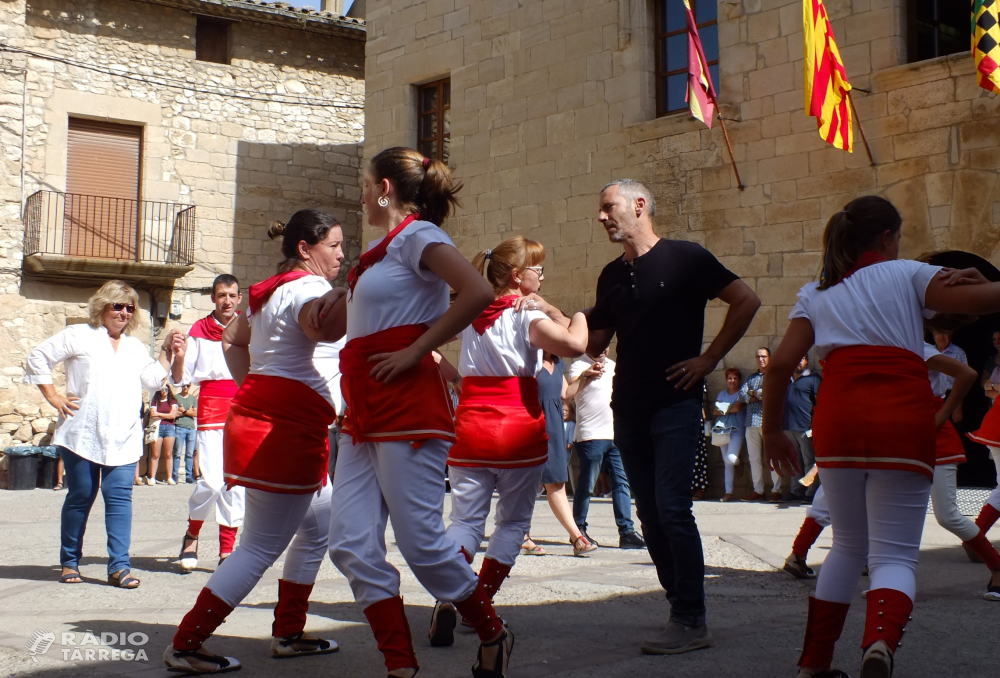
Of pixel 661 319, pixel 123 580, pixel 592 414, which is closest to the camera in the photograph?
pixel 661 319

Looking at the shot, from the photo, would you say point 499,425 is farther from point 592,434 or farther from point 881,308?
point 592,434

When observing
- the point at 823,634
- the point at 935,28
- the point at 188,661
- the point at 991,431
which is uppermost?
the point at 935,28

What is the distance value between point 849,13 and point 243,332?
9.81 metres

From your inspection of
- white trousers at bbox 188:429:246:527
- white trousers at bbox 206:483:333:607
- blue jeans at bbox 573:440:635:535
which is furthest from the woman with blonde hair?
blue jeans at bbox 573:440:635:535

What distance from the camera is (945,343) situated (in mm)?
9008

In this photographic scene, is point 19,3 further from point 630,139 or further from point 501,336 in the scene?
point 501,336

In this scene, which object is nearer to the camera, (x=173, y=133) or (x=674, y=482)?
(x=674, y=482)

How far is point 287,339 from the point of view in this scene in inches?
150

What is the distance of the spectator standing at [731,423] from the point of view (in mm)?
12352

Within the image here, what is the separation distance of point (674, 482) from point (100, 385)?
3617 mm

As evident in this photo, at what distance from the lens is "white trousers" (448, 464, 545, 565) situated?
430cm

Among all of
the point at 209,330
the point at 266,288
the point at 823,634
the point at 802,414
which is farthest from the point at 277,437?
the point at 802,414

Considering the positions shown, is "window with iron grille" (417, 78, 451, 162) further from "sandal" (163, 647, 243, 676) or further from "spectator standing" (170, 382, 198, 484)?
"sandal" (163, 647, 243, 676)

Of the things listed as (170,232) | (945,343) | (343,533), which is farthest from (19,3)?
(343,533)
